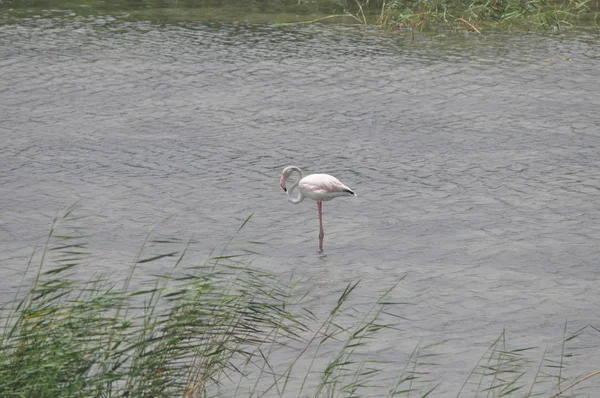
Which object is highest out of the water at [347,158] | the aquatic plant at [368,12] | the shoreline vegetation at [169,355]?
the shoreline vegetation at [169,355]

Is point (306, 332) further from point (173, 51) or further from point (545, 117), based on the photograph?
point (173, 51)

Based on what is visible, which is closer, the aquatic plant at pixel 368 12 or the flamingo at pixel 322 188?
the flamingo at pixel 322 188

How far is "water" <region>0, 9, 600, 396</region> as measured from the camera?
8602 millimetres

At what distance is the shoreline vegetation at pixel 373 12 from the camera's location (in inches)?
802

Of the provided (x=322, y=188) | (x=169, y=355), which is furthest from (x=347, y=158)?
(x=169, y=355)

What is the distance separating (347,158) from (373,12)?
10007 mm

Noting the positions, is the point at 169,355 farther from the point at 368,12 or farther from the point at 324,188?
the point at 368,12

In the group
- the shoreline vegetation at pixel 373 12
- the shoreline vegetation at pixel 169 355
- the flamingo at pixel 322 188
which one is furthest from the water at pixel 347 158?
the shoreline vegetation at pixel 373 12

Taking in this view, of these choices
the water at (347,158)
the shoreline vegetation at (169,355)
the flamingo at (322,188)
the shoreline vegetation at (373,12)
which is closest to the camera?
the shoreline vegetation at (169,355)

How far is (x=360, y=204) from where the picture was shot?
1078 cm

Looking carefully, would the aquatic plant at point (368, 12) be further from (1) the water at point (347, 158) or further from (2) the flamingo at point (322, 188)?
(2) the flamingo at point (322, 188)

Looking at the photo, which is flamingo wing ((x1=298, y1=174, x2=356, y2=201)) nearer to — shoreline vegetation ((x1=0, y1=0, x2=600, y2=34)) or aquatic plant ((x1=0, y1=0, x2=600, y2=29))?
shoreline vegetation ((x1=0, y1=0, x2=600, y2=34))

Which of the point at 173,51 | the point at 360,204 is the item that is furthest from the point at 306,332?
the point at 173,51

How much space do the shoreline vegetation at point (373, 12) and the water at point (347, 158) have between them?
83 cm
